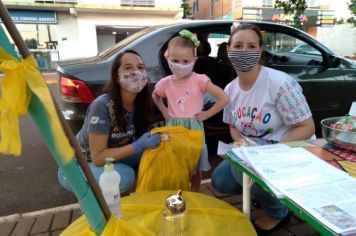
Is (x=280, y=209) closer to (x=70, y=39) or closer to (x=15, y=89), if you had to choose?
(x=15, y=89)

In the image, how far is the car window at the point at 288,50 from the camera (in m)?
4.06

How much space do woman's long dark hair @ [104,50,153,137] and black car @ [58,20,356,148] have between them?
759mm

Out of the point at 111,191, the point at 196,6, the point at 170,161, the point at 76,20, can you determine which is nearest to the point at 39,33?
the point at 76,20

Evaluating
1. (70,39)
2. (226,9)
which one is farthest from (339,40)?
(70,39)

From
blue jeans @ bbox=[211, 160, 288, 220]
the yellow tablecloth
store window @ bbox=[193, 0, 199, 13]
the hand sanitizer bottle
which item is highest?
store window @ bbox=[193, 0, 199, 13]

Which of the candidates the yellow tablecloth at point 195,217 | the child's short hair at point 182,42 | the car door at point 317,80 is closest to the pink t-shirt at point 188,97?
the child's short hair at point 182,42

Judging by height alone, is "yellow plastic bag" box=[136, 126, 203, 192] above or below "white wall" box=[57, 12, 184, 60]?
below

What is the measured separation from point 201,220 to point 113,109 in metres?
0.96

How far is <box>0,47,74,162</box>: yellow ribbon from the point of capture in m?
0.69

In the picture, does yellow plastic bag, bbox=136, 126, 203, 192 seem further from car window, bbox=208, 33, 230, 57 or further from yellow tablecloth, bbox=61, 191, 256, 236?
car window, bbox=208, 33, 230, 57

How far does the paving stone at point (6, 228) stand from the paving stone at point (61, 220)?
0.29 m

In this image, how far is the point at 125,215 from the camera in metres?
1.43

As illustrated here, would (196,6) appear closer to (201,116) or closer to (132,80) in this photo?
(201,116)

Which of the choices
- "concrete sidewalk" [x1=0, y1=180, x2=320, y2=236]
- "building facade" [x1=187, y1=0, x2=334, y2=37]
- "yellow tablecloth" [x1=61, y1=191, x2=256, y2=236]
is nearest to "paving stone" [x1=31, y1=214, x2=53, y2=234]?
"concrete sidewalk" [x1=0, y1=180, x2=320, y2=236]
